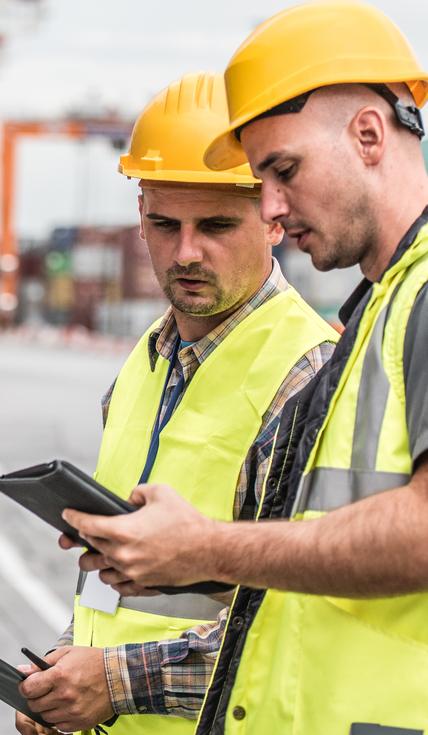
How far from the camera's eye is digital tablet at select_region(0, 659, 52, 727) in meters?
2.46

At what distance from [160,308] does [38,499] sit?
4617 cm

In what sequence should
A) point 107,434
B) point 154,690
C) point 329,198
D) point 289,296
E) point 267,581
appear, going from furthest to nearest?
point 107,434 → point 289,296 → point 154,690 → point 329,198 → point 267,581

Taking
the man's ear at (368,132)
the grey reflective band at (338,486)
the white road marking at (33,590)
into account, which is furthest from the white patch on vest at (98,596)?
the white road marking at (33,590)

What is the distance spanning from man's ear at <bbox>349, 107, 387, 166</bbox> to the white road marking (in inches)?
211

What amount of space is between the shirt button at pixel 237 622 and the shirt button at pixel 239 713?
13cm

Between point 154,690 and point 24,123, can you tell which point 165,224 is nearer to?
point 154,690

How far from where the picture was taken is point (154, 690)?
2.43 m

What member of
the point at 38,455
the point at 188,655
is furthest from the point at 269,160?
the point at 38,455

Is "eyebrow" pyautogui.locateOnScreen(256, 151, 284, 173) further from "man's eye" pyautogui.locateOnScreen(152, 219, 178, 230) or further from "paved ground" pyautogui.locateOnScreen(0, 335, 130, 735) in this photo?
"paved ground" pyautogui.locateOnScreen(0, 335, 130, 735)

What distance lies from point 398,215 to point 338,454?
384mm

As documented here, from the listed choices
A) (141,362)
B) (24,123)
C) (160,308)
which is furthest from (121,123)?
(141,362)

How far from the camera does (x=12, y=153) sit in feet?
170

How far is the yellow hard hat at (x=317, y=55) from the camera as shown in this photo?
190 cm

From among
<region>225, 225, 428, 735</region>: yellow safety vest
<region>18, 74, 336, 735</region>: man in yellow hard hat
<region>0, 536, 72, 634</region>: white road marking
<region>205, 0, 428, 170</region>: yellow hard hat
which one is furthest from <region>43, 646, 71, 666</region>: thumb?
<region>0, 536, 72, 634</region>: white road marking
